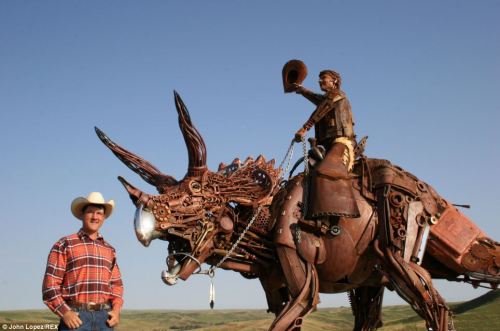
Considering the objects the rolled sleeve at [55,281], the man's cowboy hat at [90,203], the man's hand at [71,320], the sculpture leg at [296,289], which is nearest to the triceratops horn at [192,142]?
the sculpture leg at [296,289]

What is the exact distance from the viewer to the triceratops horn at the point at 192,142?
25.4 ft

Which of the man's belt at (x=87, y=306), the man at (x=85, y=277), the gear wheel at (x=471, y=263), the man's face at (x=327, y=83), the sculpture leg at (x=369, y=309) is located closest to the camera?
the man at (x=85, y=277)

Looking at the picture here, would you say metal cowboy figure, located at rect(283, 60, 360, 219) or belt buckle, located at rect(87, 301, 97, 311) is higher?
metal cowboy figure, located at rect(283, 60, 360, 219)

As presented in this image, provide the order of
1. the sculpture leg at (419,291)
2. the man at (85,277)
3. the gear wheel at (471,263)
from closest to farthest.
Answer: the man at (85,277)
the sculpture leg at (419,291)
the gear wheel at (471,263)

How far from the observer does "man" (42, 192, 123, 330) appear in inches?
187

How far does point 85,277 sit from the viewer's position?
4.93m

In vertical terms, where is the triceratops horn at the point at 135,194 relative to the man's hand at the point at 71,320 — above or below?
above

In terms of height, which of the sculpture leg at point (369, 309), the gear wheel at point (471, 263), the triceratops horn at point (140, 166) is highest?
the triceratops horn at point (140, 166)

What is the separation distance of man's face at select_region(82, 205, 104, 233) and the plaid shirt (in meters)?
0.07

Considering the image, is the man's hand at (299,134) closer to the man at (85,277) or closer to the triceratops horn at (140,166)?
the triceratops horn at (140,166)

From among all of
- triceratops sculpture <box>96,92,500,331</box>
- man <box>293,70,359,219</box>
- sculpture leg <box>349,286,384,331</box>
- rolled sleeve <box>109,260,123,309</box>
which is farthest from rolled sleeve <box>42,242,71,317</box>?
sculpture leg <box>349,286,384,331</box>

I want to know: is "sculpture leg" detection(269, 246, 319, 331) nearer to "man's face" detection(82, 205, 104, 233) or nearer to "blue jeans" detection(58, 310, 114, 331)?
"blue jeans" detection(58, 310, 114, 331)

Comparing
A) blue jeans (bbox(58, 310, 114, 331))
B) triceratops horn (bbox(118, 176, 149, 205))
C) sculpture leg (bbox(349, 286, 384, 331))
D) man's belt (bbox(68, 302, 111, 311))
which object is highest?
triceratops horn (bbox(118, 176, 149, 205))

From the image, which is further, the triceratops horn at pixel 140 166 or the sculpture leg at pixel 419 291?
the triceratops horn at pixel 140 166
